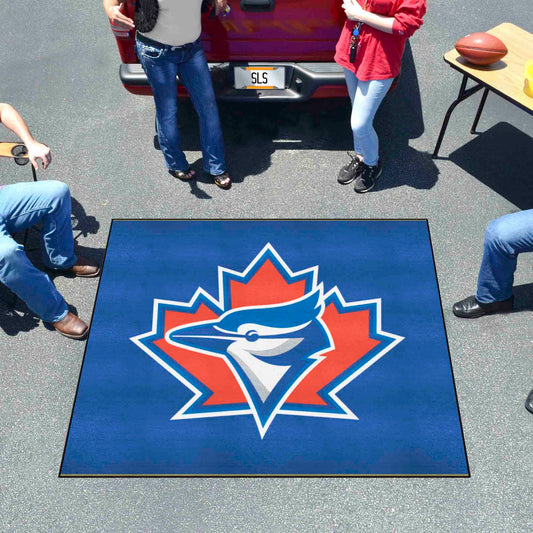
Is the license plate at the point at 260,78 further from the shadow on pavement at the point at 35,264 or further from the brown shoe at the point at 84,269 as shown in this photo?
the brown shoe at the point at 84,269

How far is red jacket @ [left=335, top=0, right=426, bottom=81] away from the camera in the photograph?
307 cm

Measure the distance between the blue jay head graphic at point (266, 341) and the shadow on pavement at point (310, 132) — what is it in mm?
1151

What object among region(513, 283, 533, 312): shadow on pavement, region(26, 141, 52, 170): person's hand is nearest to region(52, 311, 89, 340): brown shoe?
region(26, 141, 52, 170): person's hand

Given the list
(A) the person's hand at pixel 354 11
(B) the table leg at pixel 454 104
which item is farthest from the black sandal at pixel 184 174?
(B) the table leg at pixel 454 104

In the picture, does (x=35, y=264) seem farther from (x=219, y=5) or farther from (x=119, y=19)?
(x=219, y=5)

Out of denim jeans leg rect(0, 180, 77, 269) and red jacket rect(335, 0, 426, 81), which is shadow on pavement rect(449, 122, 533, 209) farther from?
denim jeans leg rect(0, 180, 77, 269)

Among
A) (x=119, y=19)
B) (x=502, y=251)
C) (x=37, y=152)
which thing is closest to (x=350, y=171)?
(x=502, y=251)

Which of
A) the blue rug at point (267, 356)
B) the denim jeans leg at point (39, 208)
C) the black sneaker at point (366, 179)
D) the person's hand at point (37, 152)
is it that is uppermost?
the person's hand at point (37, 152)

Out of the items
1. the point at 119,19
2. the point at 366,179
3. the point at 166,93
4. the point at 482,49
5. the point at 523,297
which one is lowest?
the point at 523,297

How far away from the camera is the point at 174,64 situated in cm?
343

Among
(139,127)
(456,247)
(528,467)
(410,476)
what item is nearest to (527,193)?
(456,247)

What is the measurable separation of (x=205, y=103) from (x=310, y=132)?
3.33 feet

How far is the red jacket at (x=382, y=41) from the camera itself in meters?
3.07

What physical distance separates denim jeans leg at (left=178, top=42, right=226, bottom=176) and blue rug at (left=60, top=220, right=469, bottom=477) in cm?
45
